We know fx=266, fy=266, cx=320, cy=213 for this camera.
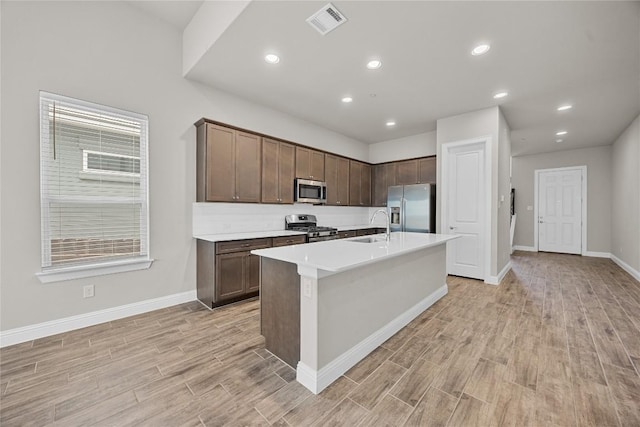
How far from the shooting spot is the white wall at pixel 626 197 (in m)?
4.78

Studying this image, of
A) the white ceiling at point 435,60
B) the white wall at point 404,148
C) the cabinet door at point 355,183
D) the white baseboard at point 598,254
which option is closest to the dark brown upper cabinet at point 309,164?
the white ceiling at point 435,60

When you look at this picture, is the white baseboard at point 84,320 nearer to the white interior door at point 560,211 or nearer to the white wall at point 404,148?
the white wall at point 404,148

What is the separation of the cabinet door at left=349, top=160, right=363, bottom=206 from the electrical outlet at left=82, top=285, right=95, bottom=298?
14.8 ft

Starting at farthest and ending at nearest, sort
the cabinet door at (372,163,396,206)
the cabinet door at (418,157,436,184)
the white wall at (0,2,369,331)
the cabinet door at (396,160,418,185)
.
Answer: the cabinet door at (372,163,396,206) → the cabinet door at (396,160,418,185) → the cabinet door at (418,157,436,184) → the white wall at (0,2,369,331)

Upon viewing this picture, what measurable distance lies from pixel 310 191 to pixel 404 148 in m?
2.73

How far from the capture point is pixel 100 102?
9.36ft

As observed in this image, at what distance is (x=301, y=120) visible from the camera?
16.8 ft

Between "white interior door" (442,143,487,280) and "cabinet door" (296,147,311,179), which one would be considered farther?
"cabinet door" (296,147,311,179)

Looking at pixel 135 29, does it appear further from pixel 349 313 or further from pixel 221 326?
pixel 349 313

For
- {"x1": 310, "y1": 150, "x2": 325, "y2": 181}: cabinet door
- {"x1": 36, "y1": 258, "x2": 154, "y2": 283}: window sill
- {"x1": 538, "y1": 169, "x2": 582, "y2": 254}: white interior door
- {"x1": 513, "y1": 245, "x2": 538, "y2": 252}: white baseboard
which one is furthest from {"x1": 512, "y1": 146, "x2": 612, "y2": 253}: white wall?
{"x1": 36, "y1": 258, "x2": 154, "y2": 283}: window sill

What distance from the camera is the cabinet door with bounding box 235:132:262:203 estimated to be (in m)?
3.79

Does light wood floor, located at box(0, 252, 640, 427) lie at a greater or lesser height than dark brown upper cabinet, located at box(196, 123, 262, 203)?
lesser

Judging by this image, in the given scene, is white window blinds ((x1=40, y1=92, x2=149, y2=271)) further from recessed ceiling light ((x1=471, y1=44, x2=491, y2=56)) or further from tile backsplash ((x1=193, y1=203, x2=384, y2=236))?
recessed ceiling light ((x1=471, y1=44, x2=491, y2=56))

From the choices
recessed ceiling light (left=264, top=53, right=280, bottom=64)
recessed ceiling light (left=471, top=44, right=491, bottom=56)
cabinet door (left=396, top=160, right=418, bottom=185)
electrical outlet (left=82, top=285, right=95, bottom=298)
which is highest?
recessed ceiling light (left=264, top=53, right=280, bottom=64)
